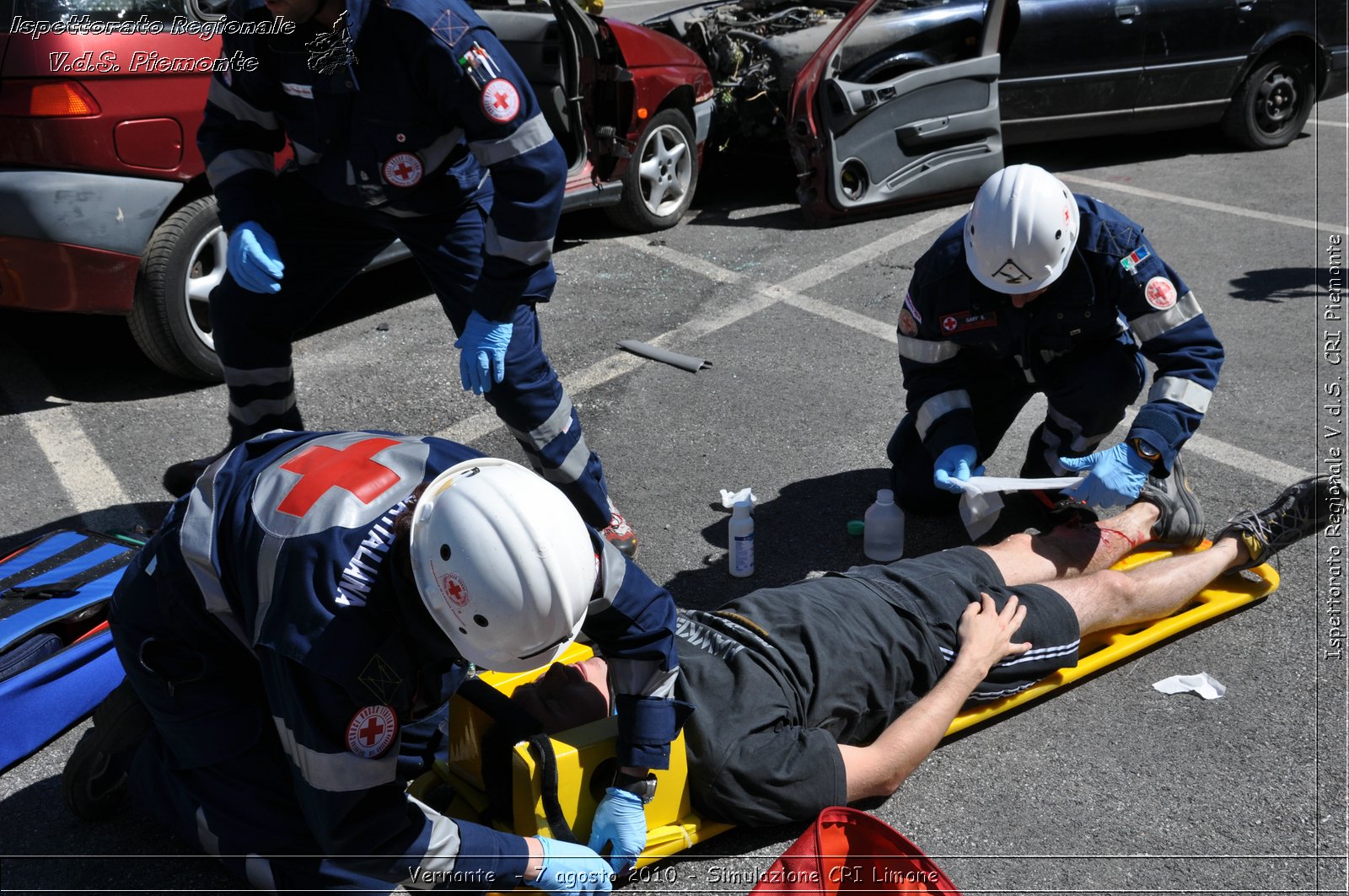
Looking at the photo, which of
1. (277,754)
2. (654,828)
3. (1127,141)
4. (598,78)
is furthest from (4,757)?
(1127,141)

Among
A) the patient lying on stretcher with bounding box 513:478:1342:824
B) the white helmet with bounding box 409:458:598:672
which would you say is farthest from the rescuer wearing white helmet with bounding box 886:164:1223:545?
the white helmet with bounding box 409:458:598:672

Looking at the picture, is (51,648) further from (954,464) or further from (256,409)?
(954,464)

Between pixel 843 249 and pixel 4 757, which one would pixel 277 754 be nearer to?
pixel 4 757

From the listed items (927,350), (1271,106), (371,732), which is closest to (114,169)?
(927,350)

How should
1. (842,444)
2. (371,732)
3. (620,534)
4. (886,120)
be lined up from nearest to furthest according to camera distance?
(371,732), (620,534), (842,444), (886,120)

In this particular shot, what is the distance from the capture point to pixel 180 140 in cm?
478

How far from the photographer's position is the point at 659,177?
6.98m

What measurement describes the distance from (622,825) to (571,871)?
0.16m

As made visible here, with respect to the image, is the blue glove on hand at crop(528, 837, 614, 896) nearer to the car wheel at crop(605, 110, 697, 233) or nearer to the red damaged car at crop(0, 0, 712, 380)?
the red damaged car at crop(0, 0, 712, 380)

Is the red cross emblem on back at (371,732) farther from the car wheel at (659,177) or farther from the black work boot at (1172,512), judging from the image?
the car wheel at (659,177)

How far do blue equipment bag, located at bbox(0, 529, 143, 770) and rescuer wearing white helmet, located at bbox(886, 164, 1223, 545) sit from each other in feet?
8.71

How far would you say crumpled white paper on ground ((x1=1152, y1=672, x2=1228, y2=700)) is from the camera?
11.1 feet

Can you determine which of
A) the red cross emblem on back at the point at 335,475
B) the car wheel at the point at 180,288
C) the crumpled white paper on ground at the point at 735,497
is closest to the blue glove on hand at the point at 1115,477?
the crumpled white paper on ground at the point at 735,497

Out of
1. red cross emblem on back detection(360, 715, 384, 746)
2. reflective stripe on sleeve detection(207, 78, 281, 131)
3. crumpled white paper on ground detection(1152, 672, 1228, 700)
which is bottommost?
crumpled white paper on ground detection(1152, 672, 1228, 700)
